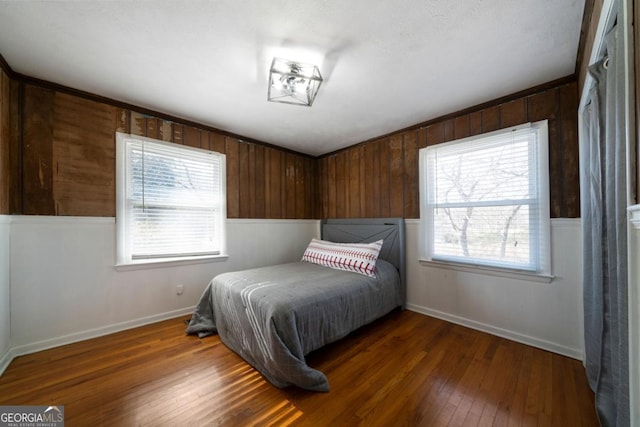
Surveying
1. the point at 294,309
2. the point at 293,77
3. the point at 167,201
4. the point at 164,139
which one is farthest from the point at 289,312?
the point at 164,139

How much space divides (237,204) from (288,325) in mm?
2042

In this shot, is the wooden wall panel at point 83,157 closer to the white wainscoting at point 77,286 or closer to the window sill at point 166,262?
the white wainscoting at point 77,286

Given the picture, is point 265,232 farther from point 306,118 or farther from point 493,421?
point 493,421

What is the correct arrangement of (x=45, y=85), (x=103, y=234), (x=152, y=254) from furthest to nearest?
1. (x=152, y=254)
2. (x=103, y=234)
3. (x=45, y=85)

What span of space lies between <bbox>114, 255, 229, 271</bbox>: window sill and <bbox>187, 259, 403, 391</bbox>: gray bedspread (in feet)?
2.01

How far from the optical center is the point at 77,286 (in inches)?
85.2

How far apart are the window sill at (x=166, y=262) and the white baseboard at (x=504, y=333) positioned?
255 cm

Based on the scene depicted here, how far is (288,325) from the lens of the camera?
1642mm

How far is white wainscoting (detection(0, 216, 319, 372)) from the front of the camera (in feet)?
6.40

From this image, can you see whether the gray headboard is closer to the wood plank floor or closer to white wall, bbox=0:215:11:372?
the wood plank floor

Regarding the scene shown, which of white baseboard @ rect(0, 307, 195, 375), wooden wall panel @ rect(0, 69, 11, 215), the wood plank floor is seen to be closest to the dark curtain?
the wood plank floor

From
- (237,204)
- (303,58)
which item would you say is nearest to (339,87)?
(303,58)

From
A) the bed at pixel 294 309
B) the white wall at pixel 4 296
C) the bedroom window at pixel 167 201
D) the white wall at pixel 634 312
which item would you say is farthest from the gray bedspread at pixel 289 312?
the white wall at pixel 634 312

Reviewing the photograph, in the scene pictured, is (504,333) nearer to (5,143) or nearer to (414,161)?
(414,161)
